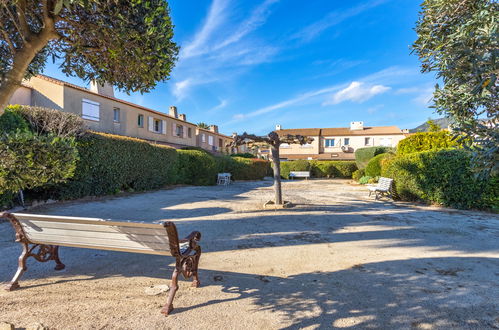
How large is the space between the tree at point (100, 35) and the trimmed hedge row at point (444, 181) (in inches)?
353

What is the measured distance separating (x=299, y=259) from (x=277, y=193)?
15.0 feet

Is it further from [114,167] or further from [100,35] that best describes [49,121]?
[100,35]

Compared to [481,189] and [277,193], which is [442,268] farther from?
[481,189]

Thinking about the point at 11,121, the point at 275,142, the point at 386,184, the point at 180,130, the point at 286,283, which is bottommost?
the point at 286,283

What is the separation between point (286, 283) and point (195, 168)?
1382 cm

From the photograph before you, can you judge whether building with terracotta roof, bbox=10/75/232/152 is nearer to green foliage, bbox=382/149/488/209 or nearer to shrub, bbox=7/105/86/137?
shrub, bbox=7/105/86/137

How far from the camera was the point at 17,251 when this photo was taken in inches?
152

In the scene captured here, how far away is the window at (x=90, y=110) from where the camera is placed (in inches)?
621

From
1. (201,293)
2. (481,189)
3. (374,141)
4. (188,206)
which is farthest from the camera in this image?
(374,141)

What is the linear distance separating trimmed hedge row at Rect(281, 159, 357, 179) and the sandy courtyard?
68.5 feet

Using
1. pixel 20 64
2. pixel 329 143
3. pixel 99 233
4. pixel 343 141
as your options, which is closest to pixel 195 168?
pixel 20 64

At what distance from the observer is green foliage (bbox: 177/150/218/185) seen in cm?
1522

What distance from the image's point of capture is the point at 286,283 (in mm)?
3025

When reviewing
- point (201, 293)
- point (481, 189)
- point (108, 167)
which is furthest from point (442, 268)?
point (108, 167)
